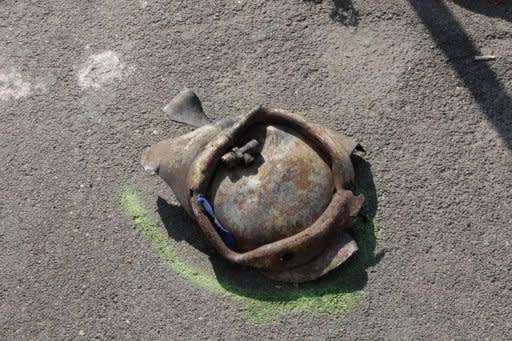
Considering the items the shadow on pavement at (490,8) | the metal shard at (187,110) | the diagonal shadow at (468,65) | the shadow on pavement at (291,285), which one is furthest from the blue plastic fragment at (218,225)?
the shadow on pavement at (490,8)

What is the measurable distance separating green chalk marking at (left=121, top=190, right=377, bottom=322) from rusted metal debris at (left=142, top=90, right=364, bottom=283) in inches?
4.4

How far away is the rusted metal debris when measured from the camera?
147 inches

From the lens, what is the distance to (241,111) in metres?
4.63

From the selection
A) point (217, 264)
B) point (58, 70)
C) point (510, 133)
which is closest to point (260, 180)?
point (217, 264)

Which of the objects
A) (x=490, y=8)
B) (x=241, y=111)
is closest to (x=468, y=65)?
(x=490, y=8)

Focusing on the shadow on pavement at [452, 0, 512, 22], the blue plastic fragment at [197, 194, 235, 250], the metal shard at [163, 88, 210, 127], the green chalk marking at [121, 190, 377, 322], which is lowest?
the green chalk marking at [121, 190, 377, 322]

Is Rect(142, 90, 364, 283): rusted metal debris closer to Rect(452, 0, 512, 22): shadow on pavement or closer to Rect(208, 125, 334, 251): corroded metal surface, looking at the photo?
Rect(208, 125, 334, 251): corroded metal surface

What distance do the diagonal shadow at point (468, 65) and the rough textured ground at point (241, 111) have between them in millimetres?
14

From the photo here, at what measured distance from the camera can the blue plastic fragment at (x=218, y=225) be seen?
3.79 metres

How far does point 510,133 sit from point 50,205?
340cm

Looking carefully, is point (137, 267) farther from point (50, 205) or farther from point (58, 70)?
point (58, 70)

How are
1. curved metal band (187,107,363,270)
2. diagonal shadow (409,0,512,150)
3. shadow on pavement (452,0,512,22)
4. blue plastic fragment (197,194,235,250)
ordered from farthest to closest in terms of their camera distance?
shadow on pavement (452,0,512,22) → diagonal shadow (409,0,512,150) → blue plastic fragment (197,194,235,250) → curved metal band (187,107,363,270)

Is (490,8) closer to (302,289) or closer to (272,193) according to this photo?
(272,193)

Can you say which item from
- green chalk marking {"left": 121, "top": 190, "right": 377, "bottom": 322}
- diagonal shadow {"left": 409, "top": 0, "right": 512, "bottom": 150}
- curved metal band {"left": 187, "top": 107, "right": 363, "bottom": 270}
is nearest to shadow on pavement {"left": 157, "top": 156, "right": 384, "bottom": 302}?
green chalk marking {"left": 121, "top": 190, "right": 377, "bottom": 322}
